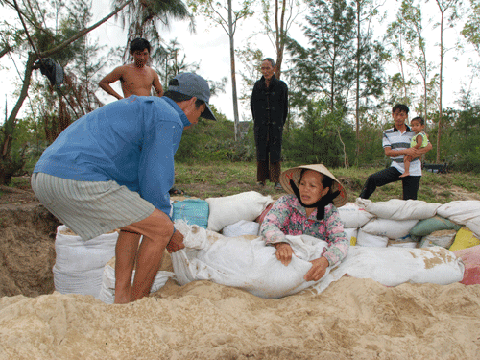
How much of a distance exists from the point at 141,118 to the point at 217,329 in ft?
3.02

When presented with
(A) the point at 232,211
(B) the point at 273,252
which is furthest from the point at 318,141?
(B) the point at 273,252

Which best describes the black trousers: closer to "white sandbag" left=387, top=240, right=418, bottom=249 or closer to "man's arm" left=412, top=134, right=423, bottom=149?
"man's arm" left=412, top=134, right=423, bottom=149

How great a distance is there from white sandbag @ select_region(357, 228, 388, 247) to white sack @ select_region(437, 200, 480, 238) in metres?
0.47

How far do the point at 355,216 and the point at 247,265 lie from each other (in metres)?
1.43

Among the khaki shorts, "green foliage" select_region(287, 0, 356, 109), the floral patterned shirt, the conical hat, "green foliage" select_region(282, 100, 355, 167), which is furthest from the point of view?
"green foliage" select_region(287, 0, 356, 109)

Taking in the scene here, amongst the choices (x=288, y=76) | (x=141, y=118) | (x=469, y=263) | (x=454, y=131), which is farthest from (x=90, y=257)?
(x=288, y=76)

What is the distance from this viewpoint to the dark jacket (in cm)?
420

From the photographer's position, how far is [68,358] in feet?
3.26

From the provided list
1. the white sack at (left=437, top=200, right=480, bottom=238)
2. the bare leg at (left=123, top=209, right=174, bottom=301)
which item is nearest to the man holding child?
the white sack at (left=437, top=200, right=480, bottom=238)

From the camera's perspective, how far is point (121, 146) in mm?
1401

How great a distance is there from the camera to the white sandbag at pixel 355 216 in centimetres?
277

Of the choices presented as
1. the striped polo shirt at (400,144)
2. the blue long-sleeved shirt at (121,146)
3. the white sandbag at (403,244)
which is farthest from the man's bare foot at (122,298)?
the striped polo shirt at (400,144)

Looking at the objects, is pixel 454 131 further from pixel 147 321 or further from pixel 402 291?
pixel 147 321

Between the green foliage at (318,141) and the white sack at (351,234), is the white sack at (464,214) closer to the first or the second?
the white sack at (351,234)
